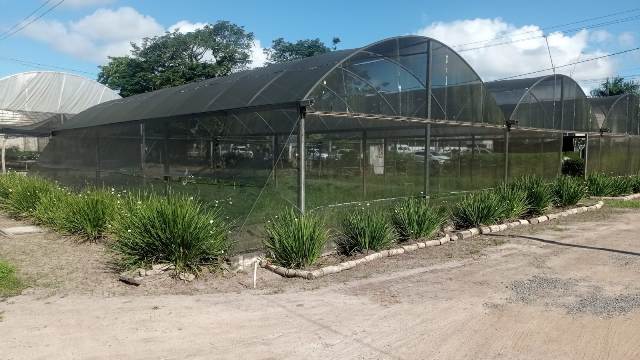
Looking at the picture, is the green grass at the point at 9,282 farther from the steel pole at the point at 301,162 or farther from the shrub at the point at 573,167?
the shrub at the point at 573,167

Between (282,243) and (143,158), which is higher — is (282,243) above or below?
below

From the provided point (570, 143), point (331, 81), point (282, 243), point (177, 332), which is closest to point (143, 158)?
point (331, 81)

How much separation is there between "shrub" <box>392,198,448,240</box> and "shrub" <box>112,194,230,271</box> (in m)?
3.50

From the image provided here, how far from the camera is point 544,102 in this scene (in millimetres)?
17016

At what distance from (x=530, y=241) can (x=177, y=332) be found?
7.59 metres

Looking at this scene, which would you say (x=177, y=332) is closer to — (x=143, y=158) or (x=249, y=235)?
(x=249, y=235)

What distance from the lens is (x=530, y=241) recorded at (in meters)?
10.4

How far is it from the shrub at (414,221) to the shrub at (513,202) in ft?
9.15

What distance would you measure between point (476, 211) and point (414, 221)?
7.18 ft

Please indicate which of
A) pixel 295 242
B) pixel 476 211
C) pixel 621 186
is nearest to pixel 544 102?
pixel 621 186

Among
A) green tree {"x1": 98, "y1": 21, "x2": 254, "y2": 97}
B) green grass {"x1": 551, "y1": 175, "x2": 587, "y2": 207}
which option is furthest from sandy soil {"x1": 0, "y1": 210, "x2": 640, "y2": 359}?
green tree {"x1": 98, "y1": 21, "x2": 254, "y2": 97}

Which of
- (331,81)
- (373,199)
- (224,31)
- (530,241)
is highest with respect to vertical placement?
(224,31)

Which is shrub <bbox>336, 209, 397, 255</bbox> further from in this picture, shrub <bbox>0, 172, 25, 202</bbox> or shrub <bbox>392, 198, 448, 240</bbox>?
shrub <bbox>0, 172, 25, 202</bbox>

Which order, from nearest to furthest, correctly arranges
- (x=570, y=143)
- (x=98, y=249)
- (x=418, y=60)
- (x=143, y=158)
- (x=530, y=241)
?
1. (x=98, y=249)
2. (x=530, y=241)
3. (x=418, y=60)
4. (x=143, y=158)
5. (x=570, y=143)
